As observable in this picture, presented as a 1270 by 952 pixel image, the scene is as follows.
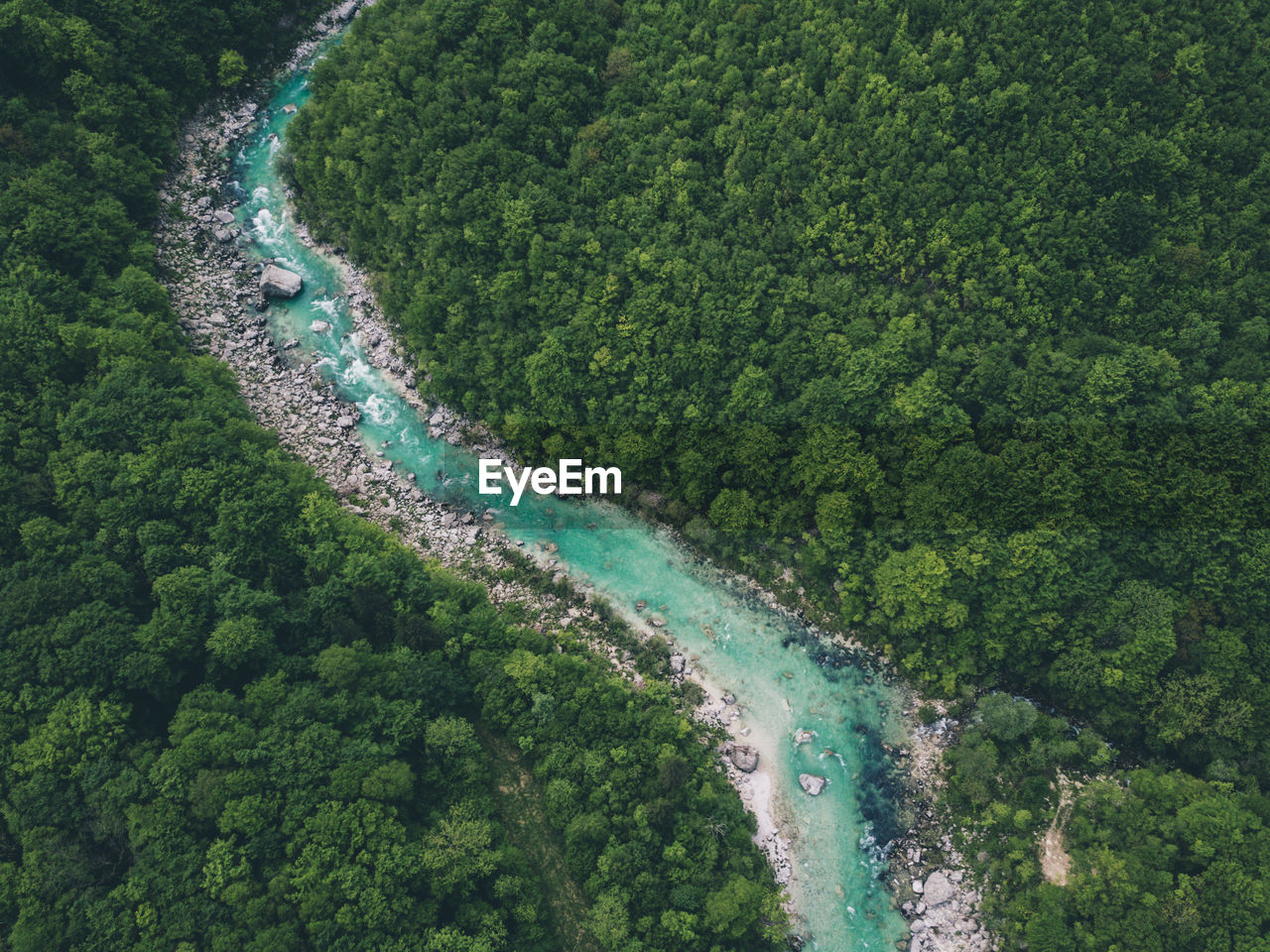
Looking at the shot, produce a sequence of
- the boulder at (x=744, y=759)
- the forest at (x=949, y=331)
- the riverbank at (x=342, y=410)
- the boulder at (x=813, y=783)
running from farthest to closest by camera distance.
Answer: the riverbank at (x=342, y=410)
the boulder at (x=744, y=759)
the boulder at (x=813, y=783)
the forest at (x=949, y=331)

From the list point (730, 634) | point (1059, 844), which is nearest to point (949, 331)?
point (730, 634)

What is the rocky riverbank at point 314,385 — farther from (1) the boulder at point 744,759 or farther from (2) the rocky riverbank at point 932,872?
(2) the rocky riverbank at point 932,872

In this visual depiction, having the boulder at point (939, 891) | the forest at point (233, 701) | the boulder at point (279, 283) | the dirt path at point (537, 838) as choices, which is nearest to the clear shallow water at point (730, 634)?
the boulder at point (279, 283)

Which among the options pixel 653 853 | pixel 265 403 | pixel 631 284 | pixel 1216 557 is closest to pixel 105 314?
pixel 265 403

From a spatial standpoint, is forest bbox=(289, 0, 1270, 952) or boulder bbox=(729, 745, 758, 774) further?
boulder bbox=(729, 745, 758, 774)

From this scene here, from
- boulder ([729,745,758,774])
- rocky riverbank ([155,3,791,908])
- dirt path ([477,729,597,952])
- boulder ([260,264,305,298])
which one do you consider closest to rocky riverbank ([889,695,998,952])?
boulder ([729,745,758,774])

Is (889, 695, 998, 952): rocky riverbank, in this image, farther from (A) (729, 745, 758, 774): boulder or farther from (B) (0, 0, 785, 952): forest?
(A) (729, 745, 758, 774): boulder
